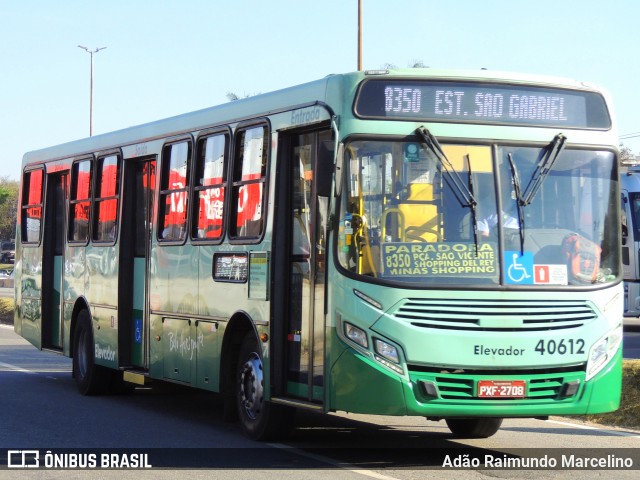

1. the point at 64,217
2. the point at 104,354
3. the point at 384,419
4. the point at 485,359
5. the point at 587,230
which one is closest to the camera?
the point at 485,359

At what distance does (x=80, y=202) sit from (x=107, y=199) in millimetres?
1122

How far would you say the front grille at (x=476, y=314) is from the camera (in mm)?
9766

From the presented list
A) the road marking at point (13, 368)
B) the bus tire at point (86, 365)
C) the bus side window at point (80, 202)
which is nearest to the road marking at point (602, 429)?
→ the bus tire at point (86, 365)

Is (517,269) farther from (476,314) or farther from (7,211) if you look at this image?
(7,211)

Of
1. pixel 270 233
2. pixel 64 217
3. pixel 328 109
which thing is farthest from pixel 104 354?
pixel 328 109

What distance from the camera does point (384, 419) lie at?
13523 mm

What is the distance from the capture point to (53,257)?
718 inches

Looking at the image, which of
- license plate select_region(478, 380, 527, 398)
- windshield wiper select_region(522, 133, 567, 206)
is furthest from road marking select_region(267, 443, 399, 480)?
windshield wiper select_region(522, 133, 567, 206)

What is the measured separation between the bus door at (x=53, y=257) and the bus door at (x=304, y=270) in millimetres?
7230

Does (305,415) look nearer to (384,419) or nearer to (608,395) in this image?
(384,419)

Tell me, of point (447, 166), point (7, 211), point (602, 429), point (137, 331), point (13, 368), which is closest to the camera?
point (447, 166)

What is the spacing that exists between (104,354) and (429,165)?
7.04 m

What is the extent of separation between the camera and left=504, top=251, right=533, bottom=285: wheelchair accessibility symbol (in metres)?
9.95

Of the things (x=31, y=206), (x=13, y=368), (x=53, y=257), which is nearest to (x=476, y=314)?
(x=53, y=257)
